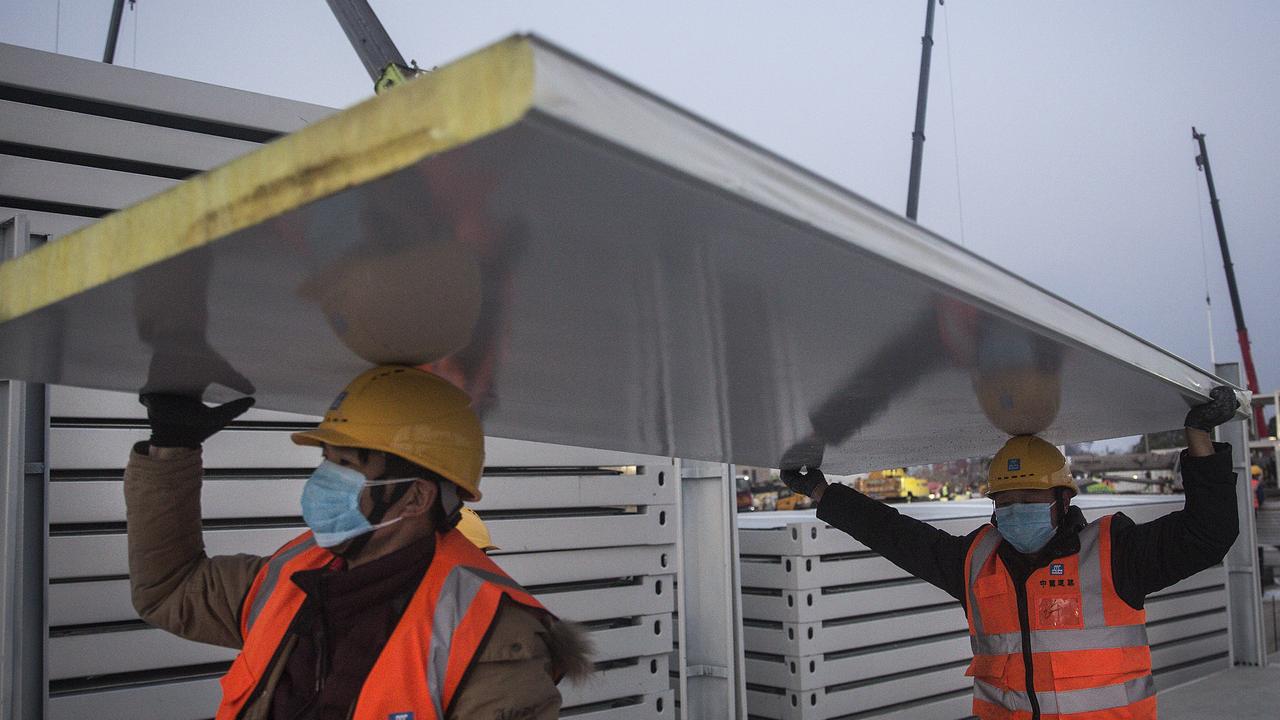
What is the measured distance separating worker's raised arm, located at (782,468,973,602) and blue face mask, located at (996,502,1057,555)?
21 centimetres

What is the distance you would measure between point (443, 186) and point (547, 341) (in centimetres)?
86

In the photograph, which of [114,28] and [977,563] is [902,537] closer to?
[977,563]

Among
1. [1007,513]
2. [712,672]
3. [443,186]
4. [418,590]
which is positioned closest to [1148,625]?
[712,672]

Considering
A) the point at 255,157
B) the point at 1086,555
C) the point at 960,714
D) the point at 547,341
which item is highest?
the point at 255,157

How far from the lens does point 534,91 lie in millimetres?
829

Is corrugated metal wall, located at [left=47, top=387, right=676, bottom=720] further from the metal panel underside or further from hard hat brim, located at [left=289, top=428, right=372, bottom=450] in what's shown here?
hard hat brim, located at [left=289, top=428, right=372, bottom=450]

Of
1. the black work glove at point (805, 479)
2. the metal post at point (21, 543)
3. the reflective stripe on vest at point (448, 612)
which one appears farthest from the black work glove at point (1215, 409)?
the metal post at point (21, 543)

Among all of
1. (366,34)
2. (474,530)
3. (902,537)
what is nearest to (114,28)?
(366,34)

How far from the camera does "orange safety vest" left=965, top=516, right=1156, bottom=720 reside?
312cm

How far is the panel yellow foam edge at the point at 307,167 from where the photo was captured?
87cm

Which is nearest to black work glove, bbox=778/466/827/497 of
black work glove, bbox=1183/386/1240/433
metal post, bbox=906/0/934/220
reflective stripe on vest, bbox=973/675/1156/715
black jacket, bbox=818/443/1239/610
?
black jacket, bbox=818/443/1239/610

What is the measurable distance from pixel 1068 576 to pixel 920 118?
14.0 m

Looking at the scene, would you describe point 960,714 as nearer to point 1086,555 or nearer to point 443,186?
point 1086,555

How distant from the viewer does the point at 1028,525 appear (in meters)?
3.36
